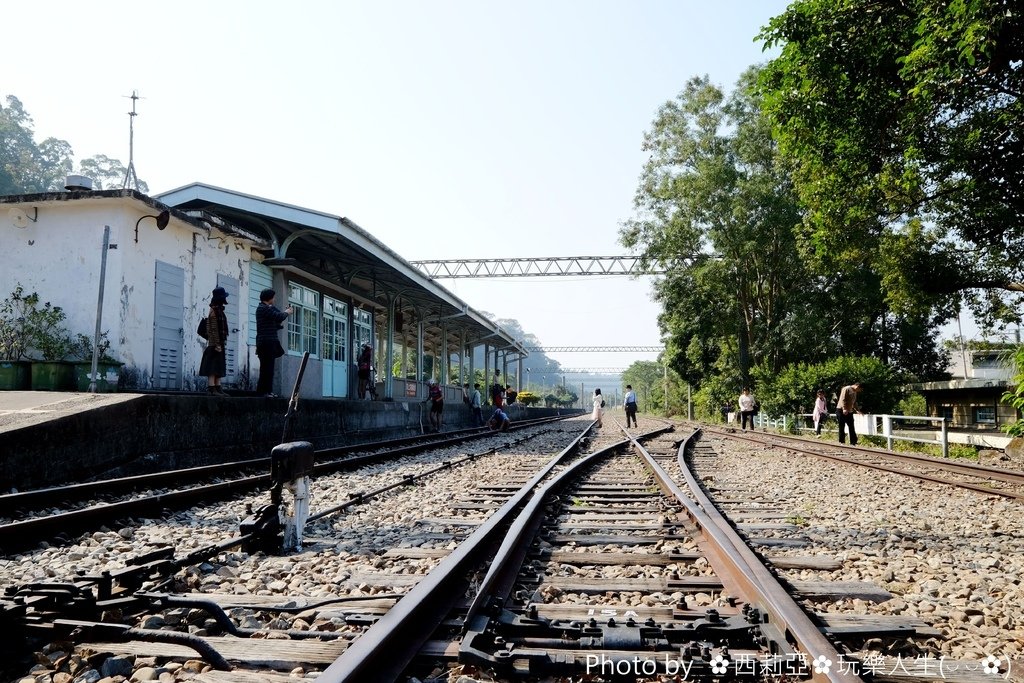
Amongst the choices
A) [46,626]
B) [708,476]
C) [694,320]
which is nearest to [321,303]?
[708,476]

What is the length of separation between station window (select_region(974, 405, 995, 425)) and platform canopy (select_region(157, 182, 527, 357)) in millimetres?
26972

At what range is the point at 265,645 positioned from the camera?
8.71 ft

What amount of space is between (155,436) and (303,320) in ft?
31.5

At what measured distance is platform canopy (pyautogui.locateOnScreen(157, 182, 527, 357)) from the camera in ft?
49.2

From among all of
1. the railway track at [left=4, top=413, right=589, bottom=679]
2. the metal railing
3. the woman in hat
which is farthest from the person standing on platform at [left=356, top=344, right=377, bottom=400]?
the railway track at [left=4, top=413, right=589, bottom=679]

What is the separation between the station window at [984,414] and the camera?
35156 millimetres

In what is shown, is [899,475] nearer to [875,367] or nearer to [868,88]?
[868,88]

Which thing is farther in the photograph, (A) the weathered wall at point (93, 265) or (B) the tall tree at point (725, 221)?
(B) the tall tree at point (725, 221)

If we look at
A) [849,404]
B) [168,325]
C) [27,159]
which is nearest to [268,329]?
[168,325]

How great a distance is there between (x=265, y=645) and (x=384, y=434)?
634 inches

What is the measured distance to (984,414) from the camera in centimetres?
3581

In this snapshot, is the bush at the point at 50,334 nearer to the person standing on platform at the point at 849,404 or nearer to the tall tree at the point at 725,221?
the person standing on platform at the point at 849,404

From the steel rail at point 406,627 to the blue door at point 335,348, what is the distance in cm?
1671

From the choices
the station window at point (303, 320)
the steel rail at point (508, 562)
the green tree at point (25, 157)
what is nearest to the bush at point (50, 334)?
the station window at point (303, 320)
